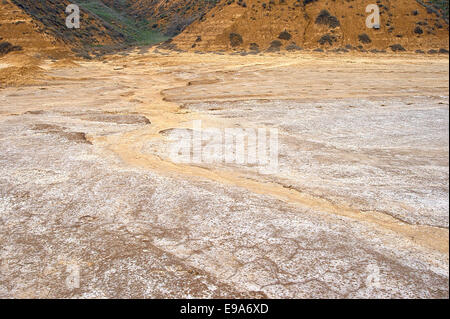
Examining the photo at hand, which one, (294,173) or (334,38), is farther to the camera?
(334,38)

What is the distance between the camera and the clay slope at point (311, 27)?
91.1 ft

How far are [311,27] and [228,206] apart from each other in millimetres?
28280

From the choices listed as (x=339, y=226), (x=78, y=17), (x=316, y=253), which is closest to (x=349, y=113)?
(x=339, y=226)

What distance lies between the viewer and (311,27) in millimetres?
30328

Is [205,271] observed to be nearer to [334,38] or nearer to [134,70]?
[134,70]

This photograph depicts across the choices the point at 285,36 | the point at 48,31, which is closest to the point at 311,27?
the point at 285,36

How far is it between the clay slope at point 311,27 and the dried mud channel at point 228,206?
1855cm

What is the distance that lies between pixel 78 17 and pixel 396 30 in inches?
1081

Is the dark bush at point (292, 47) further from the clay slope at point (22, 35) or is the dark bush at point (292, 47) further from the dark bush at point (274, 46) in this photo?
the clay slope at point (22, 35)

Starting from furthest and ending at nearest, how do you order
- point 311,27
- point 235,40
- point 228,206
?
1. point 311,27
2. point 235,40
3. point 228,206

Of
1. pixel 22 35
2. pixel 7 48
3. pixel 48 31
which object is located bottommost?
pixel 7 48

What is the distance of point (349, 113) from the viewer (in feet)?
35.2

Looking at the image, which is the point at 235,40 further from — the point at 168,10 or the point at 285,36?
the point at 168,10

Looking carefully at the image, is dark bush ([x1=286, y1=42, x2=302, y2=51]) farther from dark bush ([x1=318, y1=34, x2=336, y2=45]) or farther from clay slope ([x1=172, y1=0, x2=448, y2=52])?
dark bush ([x1=318, y1=34, x2=336, y2=45])
